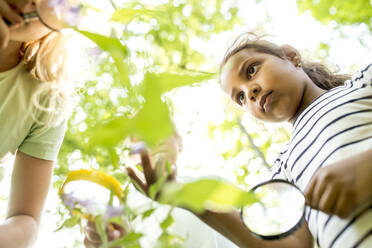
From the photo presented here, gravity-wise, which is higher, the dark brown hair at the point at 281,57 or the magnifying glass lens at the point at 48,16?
the magnifying glass lens at the point at 48,16

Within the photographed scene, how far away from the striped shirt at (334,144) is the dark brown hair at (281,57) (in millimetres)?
300

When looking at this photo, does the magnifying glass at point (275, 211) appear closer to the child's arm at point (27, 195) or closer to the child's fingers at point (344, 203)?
the child's fingers at point (344, 203)

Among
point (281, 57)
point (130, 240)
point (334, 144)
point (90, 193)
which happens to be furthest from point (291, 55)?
point (130, 240)

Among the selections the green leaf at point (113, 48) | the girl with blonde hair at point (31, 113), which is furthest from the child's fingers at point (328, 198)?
the girl with blonde hair at point (31, 113)

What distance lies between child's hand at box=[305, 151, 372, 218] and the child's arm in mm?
646

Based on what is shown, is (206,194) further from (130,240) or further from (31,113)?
(31,113)

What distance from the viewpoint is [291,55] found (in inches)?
50.4

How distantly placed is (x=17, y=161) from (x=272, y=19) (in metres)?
2.10

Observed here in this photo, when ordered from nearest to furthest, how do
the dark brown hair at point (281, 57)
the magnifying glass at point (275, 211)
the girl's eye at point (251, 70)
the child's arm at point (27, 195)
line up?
the magnifying glass at point (275, 211)
the child's arm at point (27, 195)
the girl's eye at point (251, 70)
the dark brown hair at point (281, 57)

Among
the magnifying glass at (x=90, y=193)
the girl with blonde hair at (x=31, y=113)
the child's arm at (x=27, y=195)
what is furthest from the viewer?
the girl with blonde hair at (x=31, y=113)

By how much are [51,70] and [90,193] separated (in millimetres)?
640

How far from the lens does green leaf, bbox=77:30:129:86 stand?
0.24 metres

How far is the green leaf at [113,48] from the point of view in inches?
9.6

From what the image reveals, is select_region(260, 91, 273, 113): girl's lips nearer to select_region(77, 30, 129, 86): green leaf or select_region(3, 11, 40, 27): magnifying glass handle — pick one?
select_region(3, 11, 40, 27): magnifying glass handle
